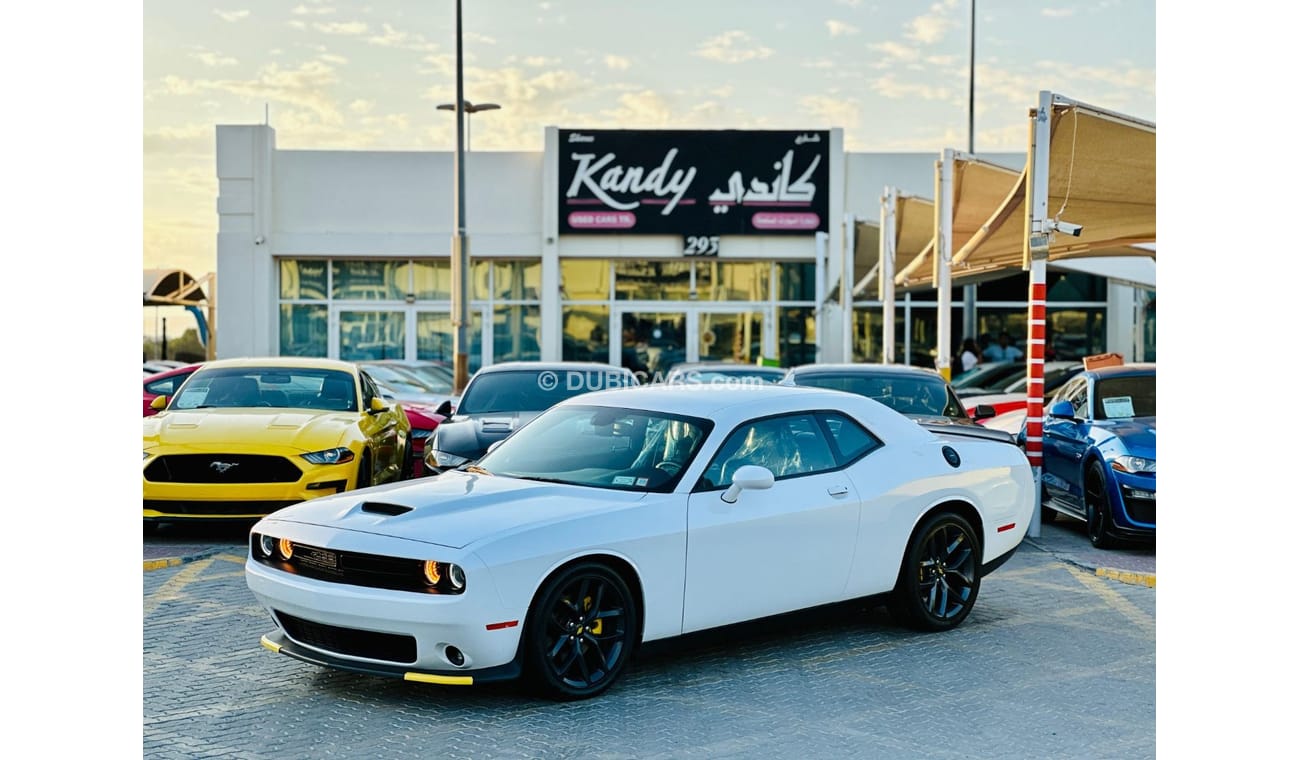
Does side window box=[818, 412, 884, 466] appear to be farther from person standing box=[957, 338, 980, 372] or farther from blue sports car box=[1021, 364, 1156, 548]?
person standing box=[957, 338, 980, 372]

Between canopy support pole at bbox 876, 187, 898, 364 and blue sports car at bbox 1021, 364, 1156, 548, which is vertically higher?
canopy support pole at bbox 876, 187, 898, 364

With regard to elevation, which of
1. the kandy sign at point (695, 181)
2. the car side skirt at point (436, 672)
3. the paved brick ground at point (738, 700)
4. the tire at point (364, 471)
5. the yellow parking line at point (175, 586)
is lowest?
the paved brick ground at point (738, 700)

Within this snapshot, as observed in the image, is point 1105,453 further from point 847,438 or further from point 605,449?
point 605,449

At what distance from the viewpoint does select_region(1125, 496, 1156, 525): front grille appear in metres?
10.7

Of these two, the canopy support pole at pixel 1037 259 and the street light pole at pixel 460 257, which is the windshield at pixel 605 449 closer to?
the canopy support pole at pixel 1037 259

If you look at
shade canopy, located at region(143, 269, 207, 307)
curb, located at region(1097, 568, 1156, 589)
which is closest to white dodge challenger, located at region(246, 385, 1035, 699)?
curb, located at region(1097, 568, 1156, 589)

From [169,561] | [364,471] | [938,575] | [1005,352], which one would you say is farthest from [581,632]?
[1005,352]

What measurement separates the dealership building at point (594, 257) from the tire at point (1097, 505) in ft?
59.9

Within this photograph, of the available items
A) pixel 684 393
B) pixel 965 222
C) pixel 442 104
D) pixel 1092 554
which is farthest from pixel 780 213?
pixel 684 393

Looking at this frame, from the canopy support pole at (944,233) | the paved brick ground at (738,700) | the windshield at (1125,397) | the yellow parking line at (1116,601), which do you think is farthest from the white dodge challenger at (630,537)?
the canopy support pole at (944,233)

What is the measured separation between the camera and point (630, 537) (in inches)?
246

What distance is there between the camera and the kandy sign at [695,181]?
3038 centimetres

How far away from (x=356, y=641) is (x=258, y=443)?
5049 millimetres
